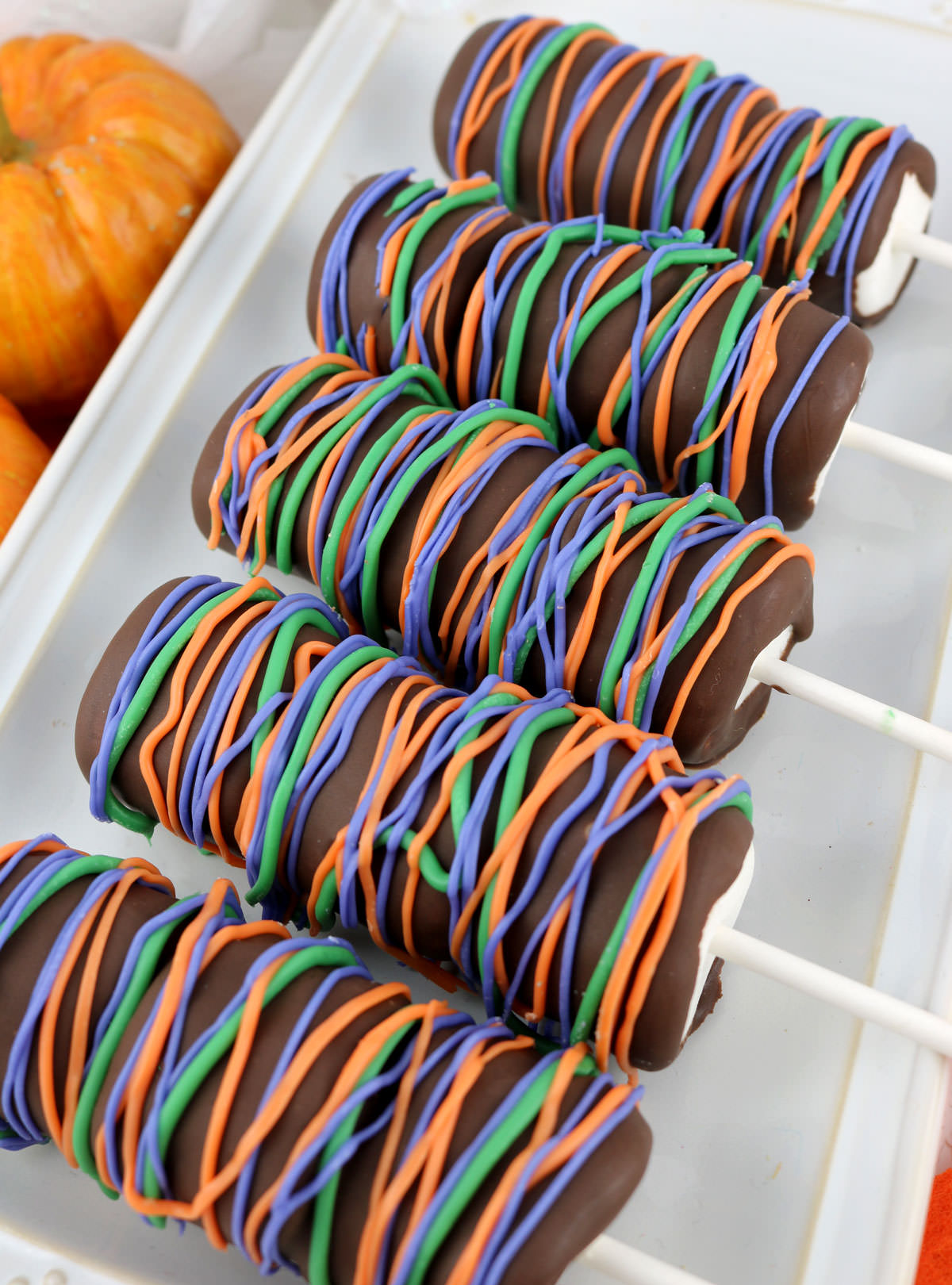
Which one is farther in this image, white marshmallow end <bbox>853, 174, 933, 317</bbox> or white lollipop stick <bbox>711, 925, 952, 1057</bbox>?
white marshmallow end <bbox>853, 174, 933, 317</bbox>

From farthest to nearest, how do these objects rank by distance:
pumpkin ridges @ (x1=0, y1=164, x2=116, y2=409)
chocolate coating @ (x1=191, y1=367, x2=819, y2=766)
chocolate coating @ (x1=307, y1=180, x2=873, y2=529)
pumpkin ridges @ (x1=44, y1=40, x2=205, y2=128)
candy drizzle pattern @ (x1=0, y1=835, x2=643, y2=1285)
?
pumpkin ridges @ (x1=44, y1=40, x2=205, y2=128)
pumpkin ridges @ (x1=0, y1=164, x2=116, y2=409)
chocolate coating @ (x1=307, y1=180, x2=873, y2=529)
chocolate coating @ (x1=191, y1=367, x2=819, y2=766)
candy drizzle pattern @ (x1=0, y1=835, x2=643, y2=1285)

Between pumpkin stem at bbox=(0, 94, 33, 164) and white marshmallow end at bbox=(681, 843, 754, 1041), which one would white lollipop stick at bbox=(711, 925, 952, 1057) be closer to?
white marshmallow end at bbox=(681, 843, 754, 1041)

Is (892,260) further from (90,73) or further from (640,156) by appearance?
(90,73)

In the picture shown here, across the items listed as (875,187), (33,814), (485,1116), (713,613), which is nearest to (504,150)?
(875,187)

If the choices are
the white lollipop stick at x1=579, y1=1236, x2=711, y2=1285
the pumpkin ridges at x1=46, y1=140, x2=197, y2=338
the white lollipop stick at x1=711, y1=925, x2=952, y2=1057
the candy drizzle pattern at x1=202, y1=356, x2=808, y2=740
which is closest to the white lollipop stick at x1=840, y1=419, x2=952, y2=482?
the candy drizzle pattern at x1=202, y1=356, x2=808, y2=740

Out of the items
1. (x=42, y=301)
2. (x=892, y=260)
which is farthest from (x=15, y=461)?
(x=892, y=260)

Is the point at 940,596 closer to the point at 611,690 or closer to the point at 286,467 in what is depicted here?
the point at 611,690

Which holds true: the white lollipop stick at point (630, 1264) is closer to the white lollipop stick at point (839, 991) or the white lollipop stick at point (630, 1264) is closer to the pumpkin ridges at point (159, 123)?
the white lollipop stick at point (839, 991)
